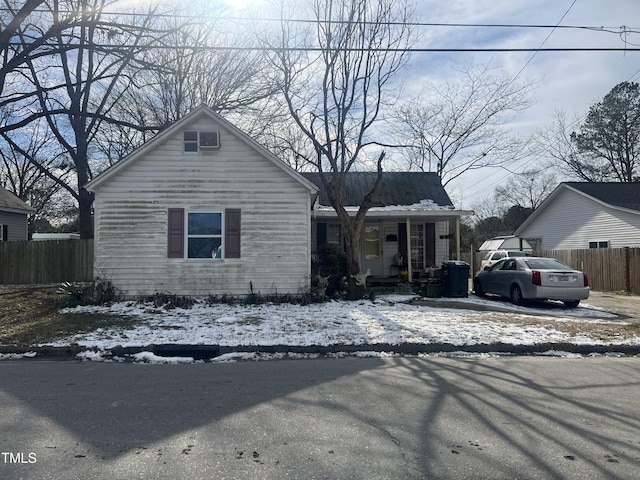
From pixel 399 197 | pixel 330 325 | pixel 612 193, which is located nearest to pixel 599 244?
pixel 612 193

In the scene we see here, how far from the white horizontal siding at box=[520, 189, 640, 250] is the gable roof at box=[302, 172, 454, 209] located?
991 cm

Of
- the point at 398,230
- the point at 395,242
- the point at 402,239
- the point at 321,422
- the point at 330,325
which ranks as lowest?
the point at 321,422

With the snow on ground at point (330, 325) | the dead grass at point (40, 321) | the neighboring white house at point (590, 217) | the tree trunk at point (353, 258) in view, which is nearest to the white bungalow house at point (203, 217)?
the snow on ground at point (330, 325)

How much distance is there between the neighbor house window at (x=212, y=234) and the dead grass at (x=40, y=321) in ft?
10.5

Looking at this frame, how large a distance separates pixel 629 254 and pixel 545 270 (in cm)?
729

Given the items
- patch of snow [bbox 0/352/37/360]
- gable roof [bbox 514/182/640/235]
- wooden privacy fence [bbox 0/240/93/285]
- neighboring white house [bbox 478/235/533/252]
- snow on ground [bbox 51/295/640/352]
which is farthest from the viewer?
neighboring white house [bbox 478/235/533/252]

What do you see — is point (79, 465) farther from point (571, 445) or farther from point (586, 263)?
point (586, 263)

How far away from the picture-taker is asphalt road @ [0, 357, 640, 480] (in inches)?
151

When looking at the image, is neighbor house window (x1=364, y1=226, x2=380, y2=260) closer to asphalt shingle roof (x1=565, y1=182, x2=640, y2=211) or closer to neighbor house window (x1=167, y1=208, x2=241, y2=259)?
neighbor house window (x1=167, y1=208, x2=241, y2=259)

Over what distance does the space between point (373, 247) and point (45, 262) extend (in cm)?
1311

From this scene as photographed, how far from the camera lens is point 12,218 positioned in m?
25.6

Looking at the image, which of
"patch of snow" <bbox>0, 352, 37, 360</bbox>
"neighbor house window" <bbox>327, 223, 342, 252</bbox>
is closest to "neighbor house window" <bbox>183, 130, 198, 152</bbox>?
"neighbor house window" <bbox>327, 223, 342, 252</bbox>

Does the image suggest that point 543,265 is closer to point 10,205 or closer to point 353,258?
point 353,258

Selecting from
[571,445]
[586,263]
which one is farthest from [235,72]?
[571,445]
